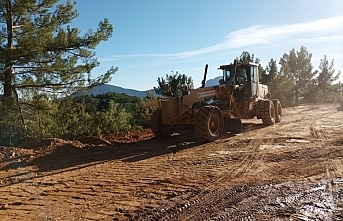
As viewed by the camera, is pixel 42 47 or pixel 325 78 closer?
pixel 42 47

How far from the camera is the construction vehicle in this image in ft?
34.9

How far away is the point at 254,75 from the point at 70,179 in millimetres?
10005

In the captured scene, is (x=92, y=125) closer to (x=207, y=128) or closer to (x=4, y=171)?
(x=207, y=128)

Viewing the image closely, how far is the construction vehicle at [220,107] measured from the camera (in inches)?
419

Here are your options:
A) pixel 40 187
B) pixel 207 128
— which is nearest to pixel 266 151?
pixel 207 128

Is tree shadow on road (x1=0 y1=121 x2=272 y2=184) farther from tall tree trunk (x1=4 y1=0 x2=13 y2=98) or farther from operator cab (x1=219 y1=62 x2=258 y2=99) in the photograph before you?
tall tree trunk (x1=4 y1=0 x2=13 y2=98)

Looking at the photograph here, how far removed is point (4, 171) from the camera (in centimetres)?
715

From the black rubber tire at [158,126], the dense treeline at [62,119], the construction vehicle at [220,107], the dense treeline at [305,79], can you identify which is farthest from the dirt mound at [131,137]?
the dense treeline at [305,79]

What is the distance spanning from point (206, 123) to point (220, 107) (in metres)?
2.27

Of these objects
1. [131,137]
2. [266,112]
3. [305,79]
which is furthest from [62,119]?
[305,79]

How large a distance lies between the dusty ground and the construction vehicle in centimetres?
95

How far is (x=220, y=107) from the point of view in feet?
40.2

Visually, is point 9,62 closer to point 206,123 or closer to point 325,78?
point 206,123

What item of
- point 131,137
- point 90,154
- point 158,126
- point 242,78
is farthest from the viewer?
point 242,78
